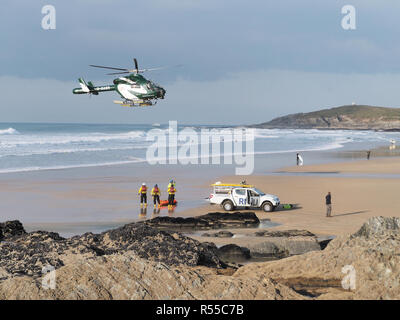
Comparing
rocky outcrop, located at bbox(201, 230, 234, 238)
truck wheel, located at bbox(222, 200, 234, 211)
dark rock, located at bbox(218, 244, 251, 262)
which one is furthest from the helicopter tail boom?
dark rock, located at bbox(218, 244, 251, 262)

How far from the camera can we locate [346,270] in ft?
38.3

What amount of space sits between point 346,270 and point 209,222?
525 inches

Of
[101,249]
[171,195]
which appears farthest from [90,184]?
[101,249]

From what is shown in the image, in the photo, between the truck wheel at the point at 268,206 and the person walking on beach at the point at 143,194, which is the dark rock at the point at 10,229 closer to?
the person walking on beach at the point at 143,194

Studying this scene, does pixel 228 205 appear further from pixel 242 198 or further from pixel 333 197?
pixel 333 197

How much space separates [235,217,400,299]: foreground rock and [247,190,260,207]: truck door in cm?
1397

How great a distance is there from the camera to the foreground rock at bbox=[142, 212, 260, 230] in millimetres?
24109

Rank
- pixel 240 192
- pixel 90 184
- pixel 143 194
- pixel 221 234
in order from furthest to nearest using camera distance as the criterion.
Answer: pixel 90 184 → pixel 143 194 → pixel 240 192 → pixel 221 234

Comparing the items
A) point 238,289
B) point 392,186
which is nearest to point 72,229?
point 238,289

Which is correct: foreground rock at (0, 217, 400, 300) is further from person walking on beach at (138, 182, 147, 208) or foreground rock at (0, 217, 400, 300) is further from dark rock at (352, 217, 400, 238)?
person walking on beach at (138, 182, 147, 208)

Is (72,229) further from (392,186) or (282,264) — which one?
(392,186)

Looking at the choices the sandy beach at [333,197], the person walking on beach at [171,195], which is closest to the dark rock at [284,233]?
the sandy beach at [333,197]

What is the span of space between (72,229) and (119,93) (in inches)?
338

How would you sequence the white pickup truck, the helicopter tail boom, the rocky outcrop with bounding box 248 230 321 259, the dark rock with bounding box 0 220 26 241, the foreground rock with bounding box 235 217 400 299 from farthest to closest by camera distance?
1. the helicopter tail boom
2. the white pickup truck
3. the dark rock with bounding box 0 220 26 241
4. the rocky outcrop with bounding box 248 230 321 259
5. the foreground rock with bounding box 235 217 400 299
